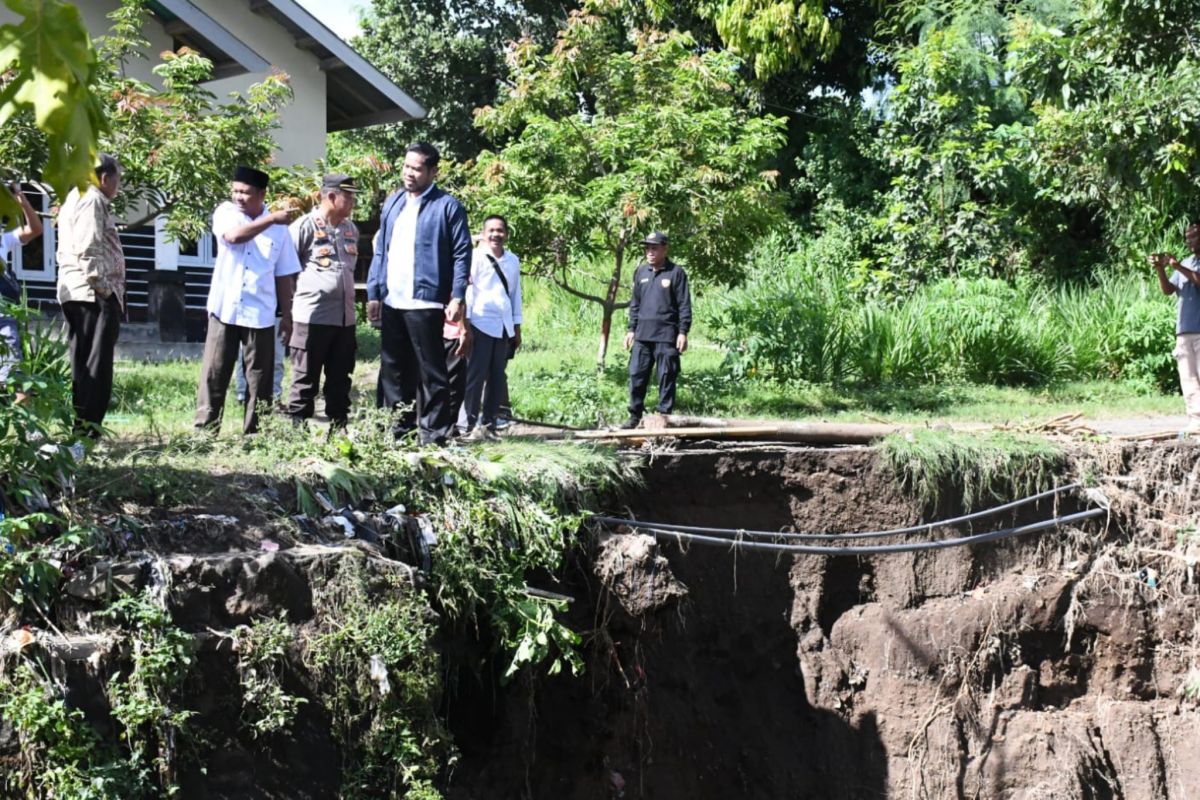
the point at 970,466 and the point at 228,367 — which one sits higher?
the point at 228,367

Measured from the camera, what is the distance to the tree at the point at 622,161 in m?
11.0

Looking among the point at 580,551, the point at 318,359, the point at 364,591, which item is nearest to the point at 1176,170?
the point at 580,551

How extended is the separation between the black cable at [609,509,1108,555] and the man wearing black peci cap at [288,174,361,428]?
203 centimetres

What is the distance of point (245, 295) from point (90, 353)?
0.96 m

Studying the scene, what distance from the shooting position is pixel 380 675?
215 inches

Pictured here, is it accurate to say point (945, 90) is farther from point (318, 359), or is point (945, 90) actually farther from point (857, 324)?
point (318, 359)

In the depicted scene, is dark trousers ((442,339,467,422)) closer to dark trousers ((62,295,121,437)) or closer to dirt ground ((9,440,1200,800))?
dirt ground ((9,440,1200,800))

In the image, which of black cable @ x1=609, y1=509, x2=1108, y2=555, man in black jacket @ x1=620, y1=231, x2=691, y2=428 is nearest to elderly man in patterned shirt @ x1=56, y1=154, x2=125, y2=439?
black cable @ x1=609, y1=509, x2=1108, y2=555

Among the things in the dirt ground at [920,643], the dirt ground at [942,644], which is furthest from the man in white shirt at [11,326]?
the dirt ground at [942,644]

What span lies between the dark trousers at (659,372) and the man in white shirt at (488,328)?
143cm

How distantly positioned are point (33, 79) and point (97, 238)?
4.24 m

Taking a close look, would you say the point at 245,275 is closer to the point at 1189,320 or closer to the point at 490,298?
the point at 490,298

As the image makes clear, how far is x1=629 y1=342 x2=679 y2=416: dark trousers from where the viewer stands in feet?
32.9

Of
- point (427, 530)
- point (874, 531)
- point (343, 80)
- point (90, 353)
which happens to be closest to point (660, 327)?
point (874, 531)
